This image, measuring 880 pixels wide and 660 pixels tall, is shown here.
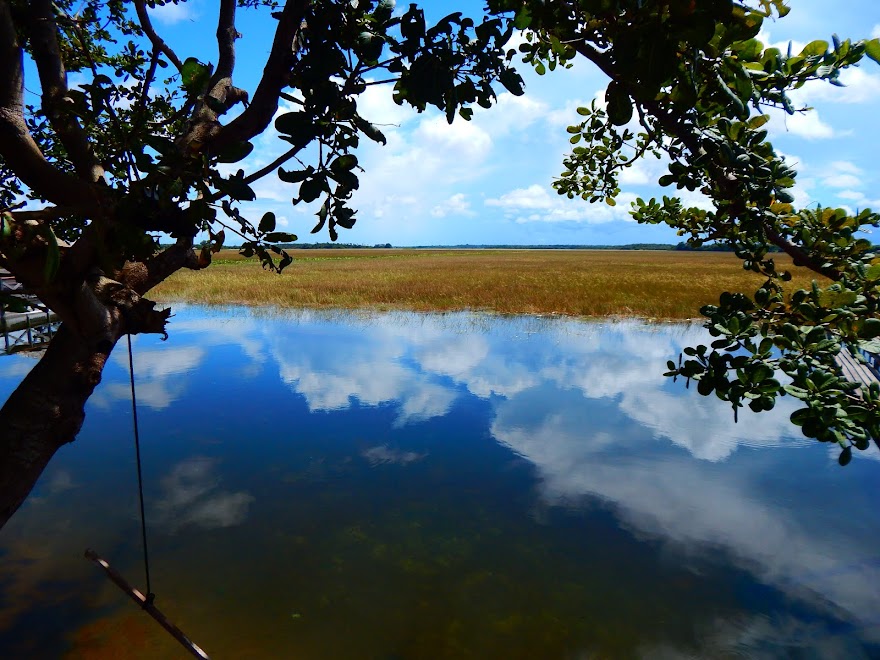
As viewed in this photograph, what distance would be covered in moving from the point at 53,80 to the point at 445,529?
17.6ft

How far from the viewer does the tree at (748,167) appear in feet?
3.80

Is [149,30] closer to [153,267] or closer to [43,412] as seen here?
[153,267]

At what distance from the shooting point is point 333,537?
19.1ft

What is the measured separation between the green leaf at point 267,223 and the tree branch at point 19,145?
1.96 feet

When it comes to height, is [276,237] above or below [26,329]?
above

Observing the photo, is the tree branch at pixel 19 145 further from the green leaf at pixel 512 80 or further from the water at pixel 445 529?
the water at pixel 445 529

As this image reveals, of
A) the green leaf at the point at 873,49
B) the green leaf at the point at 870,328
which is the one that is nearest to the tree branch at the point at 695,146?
the green leaf at the point at 870,328

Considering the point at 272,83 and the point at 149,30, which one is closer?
the point at 272,83

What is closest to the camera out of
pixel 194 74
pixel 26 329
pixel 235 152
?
pixel 194 74

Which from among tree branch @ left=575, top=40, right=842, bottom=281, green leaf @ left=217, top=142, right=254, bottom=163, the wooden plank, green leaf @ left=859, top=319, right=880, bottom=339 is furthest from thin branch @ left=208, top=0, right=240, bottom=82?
green leaf @ left=859, top=319, right=880, bottom=339

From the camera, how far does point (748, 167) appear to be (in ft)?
5.57

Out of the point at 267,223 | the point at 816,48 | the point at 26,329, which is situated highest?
the point at 816,48

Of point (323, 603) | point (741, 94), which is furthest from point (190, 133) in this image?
point (323, 603)

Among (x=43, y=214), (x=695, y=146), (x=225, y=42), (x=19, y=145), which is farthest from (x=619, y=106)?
(x=225, y=42)
